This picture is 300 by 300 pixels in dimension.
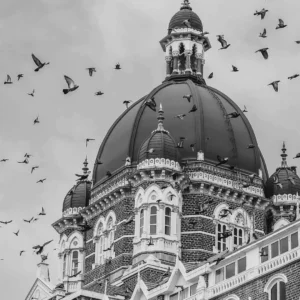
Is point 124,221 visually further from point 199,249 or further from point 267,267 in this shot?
point 267,267

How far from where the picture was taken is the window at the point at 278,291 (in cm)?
6581

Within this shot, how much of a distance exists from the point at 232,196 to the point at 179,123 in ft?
21.0

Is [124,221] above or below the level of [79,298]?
above

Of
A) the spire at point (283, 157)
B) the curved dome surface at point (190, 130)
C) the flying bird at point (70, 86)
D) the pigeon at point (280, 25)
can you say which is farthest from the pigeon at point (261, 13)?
the spire at point (283, 157)

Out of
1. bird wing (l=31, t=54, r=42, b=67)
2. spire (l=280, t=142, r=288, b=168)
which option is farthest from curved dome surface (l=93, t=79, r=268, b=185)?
bird wing (l=31, t=54, r=42, b=67)

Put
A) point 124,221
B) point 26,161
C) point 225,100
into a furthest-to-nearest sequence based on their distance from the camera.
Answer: point 225,100 → point 124,221 → point 26,161

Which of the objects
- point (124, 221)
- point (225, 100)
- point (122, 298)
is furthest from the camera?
point (225, 100)

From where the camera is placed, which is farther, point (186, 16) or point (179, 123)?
point (186, 16)

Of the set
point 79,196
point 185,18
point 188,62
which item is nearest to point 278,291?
point 79,196

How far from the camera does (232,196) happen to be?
293ft

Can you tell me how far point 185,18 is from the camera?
98625 mm

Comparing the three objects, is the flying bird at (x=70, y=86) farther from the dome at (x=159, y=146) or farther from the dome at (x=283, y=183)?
the dome at (x=283, y=183)

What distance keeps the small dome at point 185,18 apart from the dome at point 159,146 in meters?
13.7

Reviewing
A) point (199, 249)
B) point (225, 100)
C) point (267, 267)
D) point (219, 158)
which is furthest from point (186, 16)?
point (267, 267)
